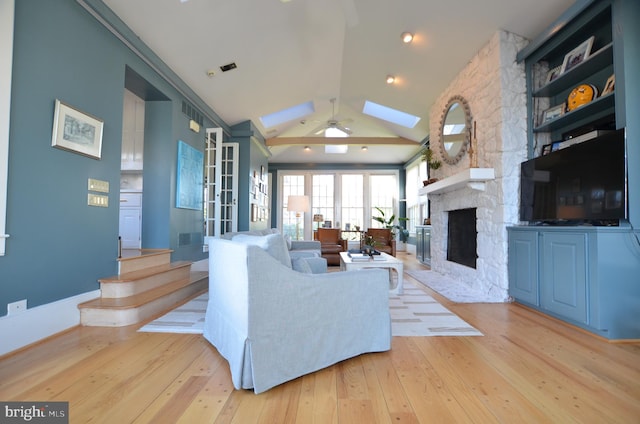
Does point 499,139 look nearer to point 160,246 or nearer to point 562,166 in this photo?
point 562,166

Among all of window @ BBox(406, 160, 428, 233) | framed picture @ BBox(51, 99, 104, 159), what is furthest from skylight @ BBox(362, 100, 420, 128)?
framed picture @ BBox(51, 99, 104, 159)

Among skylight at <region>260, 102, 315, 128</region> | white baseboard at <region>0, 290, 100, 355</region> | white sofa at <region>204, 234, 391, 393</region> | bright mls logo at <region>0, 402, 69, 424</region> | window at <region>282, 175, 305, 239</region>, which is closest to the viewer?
bright mls logo at <region>0, 402, 69, 424</region>

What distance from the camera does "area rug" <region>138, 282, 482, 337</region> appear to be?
253cm

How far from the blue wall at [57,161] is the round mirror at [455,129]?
4.25 meters

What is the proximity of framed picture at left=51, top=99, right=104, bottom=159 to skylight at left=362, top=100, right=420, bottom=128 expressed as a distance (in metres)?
5.60

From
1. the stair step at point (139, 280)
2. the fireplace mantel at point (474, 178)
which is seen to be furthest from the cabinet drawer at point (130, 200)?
the fireplace mantel at point (474, 178)

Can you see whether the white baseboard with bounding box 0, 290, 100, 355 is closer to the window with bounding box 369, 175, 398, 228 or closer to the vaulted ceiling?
the vaulted ceiling

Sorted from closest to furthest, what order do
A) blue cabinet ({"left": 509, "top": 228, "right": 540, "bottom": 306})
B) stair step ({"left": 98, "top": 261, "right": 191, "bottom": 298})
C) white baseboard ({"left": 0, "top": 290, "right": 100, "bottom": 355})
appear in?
white baseboard ({"left": 0, "top": 290, "right": 100, "bottom": 355}) → stair step ({"left": 98, "top": 261, "right": 191, "bottom": 298}) → blue cabinet ({"left": 509, "top": 228, "right": 540, "bottom": 306})

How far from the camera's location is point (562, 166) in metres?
2.86

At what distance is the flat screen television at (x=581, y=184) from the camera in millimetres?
2379

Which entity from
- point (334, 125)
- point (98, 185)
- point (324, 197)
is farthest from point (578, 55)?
point (324, 197)

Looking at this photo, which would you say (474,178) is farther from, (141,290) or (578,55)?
(141,290)

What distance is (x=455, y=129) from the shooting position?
474 cm

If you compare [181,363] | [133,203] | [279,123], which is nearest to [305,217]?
[279,123]
